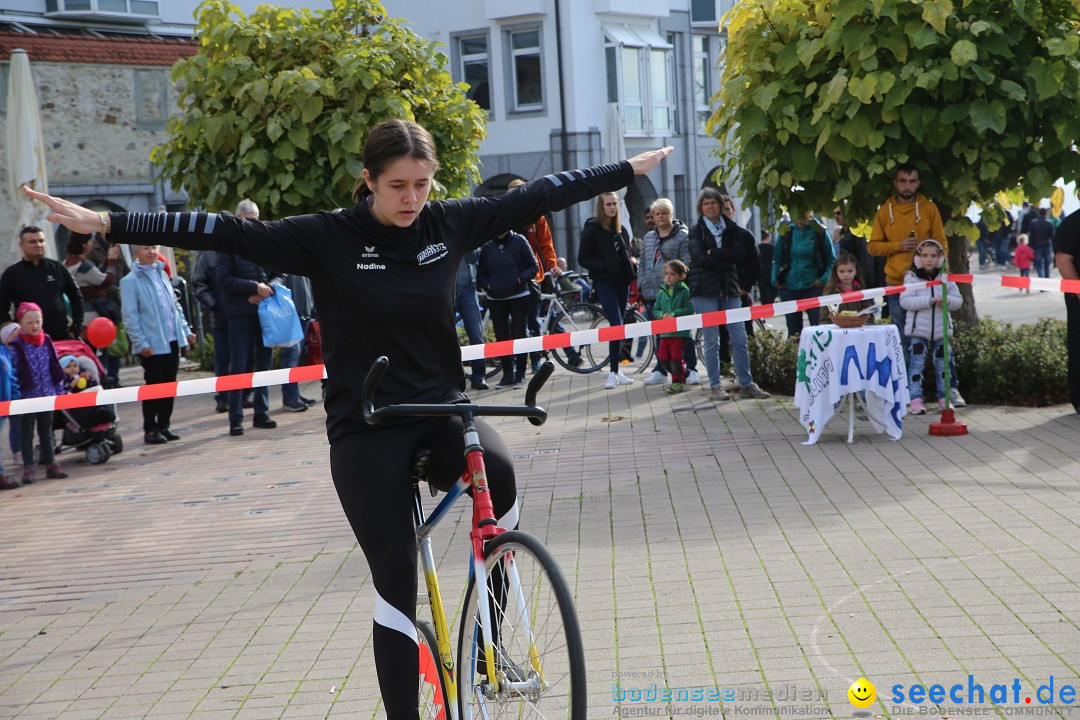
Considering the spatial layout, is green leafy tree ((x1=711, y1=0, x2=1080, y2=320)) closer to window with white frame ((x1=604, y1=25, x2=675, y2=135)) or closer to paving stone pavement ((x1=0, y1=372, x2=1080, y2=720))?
paving stone pavement ((x1=0, y1=372, x2=1080, y2=720))

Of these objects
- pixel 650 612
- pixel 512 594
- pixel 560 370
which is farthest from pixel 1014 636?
pixel 560 370

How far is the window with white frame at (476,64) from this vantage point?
3709cm

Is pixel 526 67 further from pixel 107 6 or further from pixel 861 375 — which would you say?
pixel 861 375

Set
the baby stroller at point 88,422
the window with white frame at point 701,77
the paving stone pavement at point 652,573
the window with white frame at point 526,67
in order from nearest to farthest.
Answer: the paving stone pavement at point 652,573 → the baby stroller at point 88,422 → the window with white frame at point 526,67 → the window with white frame at point 701,77

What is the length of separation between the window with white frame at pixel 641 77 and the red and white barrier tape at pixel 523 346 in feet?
87.6

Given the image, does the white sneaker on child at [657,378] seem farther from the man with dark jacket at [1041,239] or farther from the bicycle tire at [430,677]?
the man with dark jacket at [1041,239]

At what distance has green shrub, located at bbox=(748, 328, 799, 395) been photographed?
42.0 feet

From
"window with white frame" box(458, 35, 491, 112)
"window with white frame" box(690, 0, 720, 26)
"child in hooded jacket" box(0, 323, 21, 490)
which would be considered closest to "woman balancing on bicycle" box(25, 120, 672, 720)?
"child in hooded jacket" box(0, 323, 21, 490)

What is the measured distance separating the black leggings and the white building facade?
31.3 m

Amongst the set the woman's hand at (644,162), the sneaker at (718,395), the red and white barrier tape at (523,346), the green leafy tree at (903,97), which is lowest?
the sneaker at (718,395)

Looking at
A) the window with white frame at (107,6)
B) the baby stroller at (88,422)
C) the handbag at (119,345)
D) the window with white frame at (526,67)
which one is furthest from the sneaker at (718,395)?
the window with white frame at (526,67)

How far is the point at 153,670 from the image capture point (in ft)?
18.0

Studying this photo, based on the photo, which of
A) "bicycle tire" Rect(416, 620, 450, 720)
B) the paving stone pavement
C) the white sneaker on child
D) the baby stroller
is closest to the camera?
"bicycle tire" Rect(416, 620, 450, 720)

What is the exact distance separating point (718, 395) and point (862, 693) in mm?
8307
